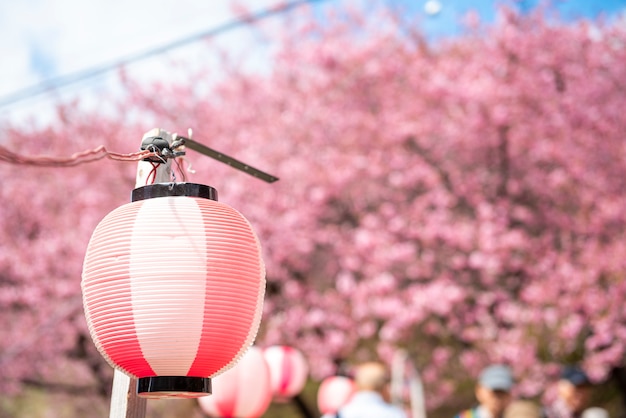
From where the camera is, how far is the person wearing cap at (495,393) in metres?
4.45

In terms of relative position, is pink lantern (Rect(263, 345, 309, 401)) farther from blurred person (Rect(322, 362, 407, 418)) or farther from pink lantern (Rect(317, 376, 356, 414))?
blurred person (Rect(322, 362, 407, 418))

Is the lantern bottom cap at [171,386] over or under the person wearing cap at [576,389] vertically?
under

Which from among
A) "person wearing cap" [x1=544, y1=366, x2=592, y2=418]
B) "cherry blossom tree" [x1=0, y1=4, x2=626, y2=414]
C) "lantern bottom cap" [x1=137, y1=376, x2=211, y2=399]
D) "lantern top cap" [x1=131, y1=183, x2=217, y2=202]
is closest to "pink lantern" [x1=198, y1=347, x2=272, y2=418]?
"person wearing cap" [x1=544, y1=366, x2=592, y2=418]

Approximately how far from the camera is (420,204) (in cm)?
888

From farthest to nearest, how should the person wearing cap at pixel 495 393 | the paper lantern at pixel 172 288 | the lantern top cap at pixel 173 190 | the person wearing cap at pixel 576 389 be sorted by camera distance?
the person wearing cap at pixel 576 389
the person wearing cap at pixel 495 393
the lantern top cap at pixel 173 190
the paper lantern at pixel 172 288

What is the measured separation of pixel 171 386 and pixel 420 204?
7.11m

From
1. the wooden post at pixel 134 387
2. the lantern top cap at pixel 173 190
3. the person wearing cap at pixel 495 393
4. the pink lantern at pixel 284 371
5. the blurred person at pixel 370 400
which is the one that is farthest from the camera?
the pink lantern at pixel 284 371

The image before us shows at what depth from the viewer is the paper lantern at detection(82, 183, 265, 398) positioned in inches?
77.1

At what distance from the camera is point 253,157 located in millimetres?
9516

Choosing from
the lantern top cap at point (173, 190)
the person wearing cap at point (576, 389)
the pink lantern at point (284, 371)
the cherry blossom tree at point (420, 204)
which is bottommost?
the person wearing cap at point (576, 389)

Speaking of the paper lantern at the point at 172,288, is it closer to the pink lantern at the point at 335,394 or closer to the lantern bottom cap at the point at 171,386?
the lantern bottom cap at the point at 171,386

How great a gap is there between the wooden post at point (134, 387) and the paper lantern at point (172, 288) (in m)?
0.21

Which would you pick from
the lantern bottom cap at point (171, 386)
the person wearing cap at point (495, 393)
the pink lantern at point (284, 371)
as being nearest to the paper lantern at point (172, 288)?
the lantern bottom cap at point (171, 386)

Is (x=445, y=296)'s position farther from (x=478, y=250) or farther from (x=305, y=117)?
(x=305, y=117)
